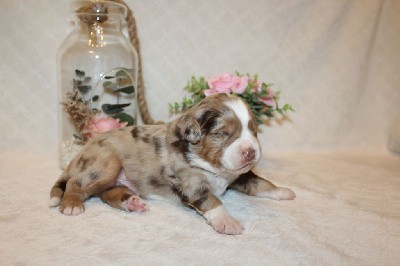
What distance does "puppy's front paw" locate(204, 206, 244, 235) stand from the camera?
1.91m

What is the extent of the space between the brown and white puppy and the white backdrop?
3.95 ft

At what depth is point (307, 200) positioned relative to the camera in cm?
247

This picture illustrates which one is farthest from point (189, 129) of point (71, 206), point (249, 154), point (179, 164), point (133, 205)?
point (71, 206)

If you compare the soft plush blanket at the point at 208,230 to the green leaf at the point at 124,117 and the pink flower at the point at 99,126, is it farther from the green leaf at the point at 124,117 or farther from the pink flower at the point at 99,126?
the green leaf at the point at 124,117

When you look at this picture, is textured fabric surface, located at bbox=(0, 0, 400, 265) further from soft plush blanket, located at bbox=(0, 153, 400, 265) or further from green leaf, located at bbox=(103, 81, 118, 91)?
green leaf, located at bbox=(103, 81, 118, 91)

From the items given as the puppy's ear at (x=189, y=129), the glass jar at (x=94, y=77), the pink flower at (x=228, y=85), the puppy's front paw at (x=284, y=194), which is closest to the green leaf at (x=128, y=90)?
the glass jar at (x=94, y=77)

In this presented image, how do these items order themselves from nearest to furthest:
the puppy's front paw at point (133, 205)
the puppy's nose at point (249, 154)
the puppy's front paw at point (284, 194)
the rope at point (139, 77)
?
the puppy's nose at point (249, 154)
the puppy's front paw at point (133, 205)
the puppy's front paw at point (284, 194)
the rope at point (139, 77)

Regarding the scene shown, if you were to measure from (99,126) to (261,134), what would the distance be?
165 centimetres

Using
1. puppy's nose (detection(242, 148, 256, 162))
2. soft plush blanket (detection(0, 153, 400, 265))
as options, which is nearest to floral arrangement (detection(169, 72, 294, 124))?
soft plush blanket (detection(0, 153, 400, 265))

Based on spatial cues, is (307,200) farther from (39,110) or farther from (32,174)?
(39,110)

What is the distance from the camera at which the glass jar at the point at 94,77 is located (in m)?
2.85

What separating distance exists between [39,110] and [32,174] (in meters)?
0.76

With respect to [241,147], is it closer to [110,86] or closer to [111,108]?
[111,108]

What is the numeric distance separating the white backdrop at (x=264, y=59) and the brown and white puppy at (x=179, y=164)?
120 cm
